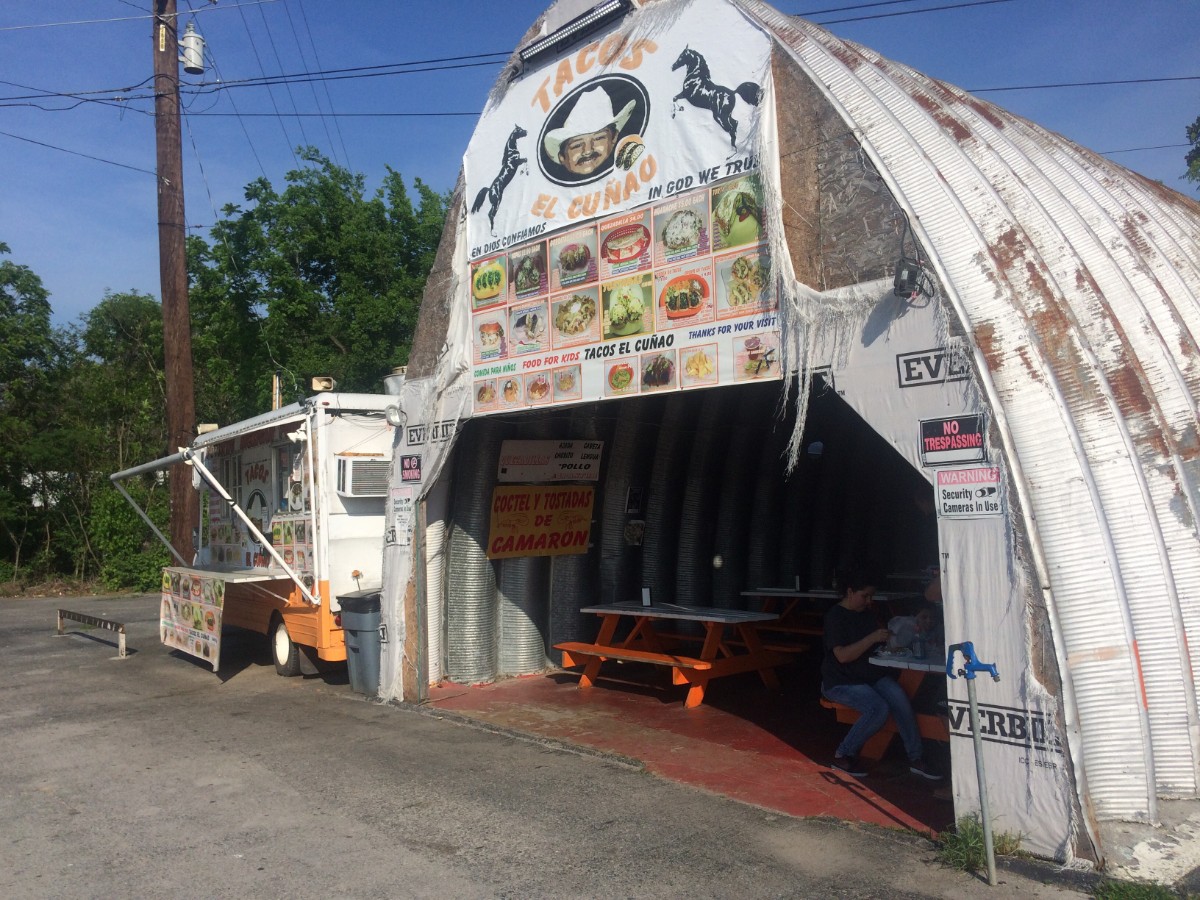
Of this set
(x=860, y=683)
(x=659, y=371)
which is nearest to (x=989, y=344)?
(x=659, y=371)

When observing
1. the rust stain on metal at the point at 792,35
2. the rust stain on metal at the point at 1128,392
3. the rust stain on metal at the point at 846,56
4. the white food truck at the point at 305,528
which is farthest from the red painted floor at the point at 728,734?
the rust stain on metal at the point at 792,35

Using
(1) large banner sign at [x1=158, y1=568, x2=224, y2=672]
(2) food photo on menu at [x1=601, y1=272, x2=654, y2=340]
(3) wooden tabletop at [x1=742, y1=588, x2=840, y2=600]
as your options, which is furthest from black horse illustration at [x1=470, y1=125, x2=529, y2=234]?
(3) wooden tabletop at [x1=742, y1=588, x2=840, y2=600]

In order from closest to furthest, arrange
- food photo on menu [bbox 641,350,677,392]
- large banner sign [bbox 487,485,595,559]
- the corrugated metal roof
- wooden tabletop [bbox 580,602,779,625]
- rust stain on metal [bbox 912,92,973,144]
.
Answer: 1. the corrugated metal roof
2. rust stain on metal [bbox 912,92,973,144]
3. food photo on menu [bbox 641,350,677,392]
4. wooden tabletop [bbox 580,602,779,625]
5. large banner sign [bbox 487,485,595,559]

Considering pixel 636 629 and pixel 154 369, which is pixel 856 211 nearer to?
pixel 636 629

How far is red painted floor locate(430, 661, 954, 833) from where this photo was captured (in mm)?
6055

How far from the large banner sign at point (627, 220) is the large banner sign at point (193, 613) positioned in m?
4.14

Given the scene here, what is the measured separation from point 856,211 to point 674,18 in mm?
2432

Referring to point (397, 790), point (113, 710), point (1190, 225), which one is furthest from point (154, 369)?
point (1190, 225)

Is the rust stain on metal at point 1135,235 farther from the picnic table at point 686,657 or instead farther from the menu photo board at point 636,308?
the picnic table at point 686,657

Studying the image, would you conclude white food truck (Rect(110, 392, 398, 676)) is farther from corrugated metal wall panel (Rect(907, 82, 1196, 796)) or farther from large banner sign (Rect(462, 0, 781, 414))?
corrugated metal wall panel (Rect(907, 82, 1196, 796))

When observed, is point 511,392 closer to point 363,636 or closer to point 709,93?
point 709,93

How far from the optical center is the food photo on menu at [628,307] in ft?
23.5

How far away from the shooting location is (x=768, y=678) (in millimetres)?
9469

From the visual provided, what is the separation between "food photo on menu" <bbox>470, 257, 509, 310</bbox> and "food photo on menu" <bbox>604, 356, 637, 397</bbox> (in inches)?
63.8
